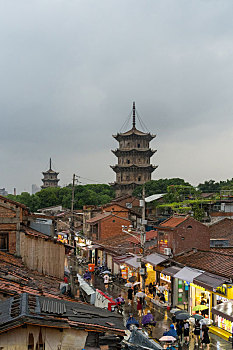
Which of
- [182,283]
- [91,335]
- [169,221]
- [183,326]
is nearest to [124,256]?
[169,221]

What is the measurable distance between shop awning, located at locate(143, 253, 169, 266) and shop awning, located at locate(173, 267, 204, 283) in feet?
12.8

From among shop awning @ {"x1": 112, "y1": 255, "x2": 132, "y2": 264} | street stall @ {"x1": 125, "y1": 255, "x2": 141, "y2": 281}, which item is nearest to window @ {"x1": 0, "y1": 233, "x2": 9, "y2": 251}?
street stall @ {"x1": 125, "y1": 255, "x2": 141, "y2": 281}

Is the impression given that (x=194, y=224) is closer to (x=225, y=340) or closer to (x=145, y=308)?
(x=145, y=308)

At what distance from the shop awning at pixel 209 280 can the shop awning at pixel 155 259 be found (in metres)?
6.29

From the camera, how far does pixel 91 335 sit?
8.95 m

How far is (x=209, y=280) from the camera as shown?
74.5 feet

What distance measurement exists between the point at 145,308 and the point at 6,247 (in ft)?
40.1

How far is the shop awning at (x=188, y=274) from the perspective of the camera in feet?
79.7

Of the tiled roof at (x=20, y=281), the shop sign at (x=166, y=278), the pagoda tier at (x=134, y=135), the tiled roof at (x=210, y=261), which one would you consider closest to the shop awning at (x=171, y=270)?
the tiled roof at (x=210, y=261)

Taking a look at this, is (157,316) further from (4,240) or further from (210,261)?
(4,240)

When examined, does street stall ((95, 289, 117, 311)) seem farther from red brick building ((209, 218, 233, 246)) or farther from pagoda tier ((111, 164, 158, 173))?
pagoda tier ((111, 164, 158, 173))

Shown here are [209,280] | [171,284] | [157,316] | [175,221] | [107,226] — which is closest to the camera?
[209,280]

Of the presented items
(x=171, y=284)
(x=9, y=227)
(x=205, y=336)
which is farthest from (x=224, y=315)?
(x=9, y=227)

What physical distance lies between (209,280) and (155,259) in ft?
28.8
